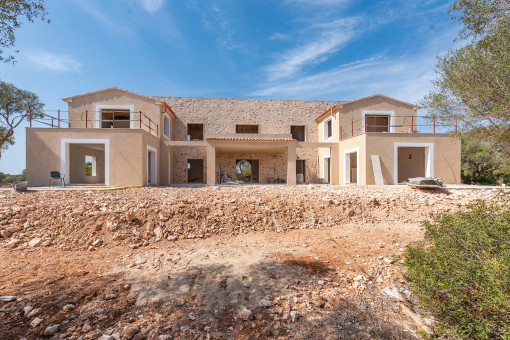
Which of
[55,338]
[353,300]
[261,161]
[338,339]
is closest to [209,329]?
[338,339]

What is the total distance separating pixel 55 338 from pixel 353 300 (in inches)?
148

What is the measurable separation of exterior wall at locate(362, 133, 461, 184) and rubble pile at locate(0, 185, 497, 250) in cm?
386

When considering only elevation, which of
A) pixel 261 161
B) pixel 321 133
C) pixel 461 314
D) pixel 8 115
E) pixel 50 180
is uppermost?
pixel 8 115

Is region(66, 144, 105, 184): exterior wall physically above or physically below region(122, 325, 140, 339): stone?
above

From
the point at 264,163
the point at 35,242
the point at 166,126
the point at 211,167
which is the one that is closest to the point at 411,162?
the point at 264,163

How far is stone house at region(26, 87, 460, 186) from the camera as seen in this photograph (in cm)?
1090

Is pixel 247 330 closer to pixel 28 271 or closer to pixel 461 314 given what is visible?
pixel 461 314

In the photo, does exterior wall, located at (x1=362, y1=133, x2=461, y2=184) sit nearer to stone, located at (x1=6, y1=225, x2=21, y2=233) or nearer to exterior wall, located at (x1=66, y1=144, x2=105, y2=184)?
stone, located at (x1=6, y1=225, x2=21, y2=233)

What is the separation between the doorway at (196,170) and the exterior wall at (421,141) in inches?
512

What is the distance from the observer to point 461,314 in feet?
8.37

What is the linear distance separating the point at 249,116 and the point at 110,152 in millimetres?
10391

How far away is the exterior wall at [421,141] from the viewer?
12156 mm

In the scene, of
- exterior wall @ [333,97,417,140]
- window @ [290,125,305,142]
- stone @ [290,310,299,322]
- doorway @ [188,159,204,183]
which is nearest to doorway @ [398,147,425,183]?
exterior wall @ [333,97,417,140]

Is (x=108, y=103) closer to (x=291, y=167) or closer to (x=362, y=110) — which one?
(x=291, y=167)
